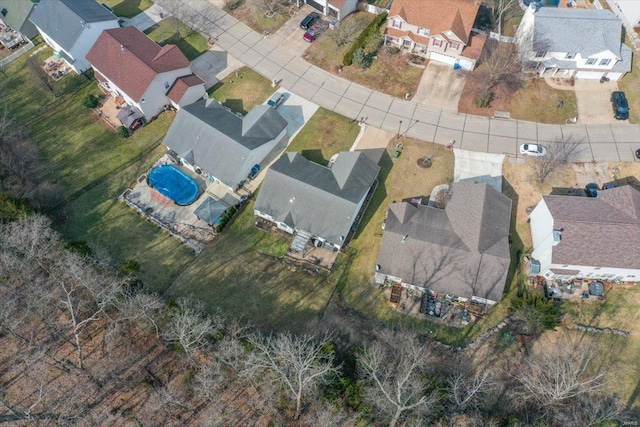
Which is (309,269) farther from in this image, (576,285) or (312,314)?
(576,285)

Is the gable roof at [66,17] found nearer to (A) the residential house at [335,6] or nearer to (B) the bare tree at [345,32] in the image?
(A) the residential house at [335,6]

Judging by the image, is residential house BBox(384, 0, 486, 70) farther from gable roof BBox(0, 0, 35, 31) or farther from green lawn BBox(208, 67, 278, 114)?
gable roof BBox(0, 0, 35, 31)

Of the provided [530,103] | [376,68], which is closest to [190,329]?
[376,68]

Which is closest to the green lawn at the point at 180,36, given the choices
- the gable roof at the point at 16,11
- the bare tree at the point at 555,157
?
the gable roof at the point at 16,11

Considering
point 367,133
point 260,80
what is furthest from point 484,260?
point 260,80

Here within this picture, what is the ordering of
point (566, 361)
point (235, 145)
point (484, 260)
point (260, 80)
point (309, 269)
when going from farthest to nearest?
point (260, 80) < point (235, 145) < point (309, 269) < point (484, 260) < point (566, 361)

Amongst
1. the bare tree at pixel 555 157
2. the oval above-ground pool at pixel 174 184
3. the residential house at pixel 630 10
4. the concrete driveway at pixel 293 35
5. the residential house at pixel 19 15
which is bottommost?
the oval above-ground pool at pixel 174 184

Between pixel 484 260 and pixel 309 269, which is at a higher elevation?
pixel 484 260
